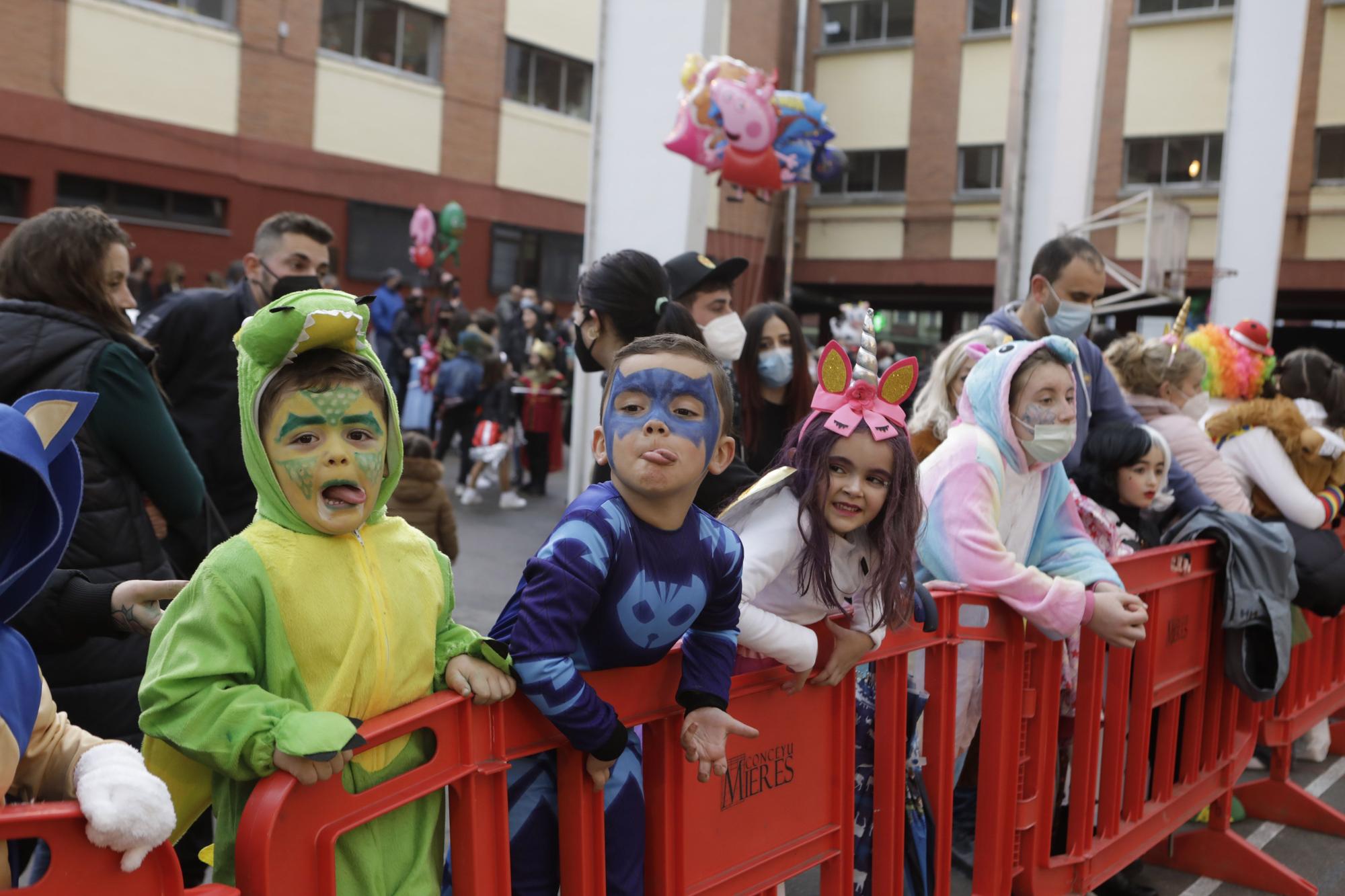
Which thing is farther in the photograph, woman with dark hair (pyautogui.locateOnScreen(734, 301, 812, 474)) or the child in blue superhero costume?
woman with dark hair (pyautogui.locateOnScreen(734, 301, 812, 474))

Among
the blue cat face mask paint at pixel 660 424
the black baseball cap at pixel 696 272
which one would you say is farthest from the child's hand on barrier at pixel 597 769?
the black baseball cap at pixel 696 272

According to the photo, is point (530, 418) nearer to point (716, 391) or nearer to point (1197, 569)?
point (1197, 569)

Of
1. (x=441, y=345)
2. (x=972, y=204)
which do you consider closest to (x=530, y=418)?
(x=441, y=345)

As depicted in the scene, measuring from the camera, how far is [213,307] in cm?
385

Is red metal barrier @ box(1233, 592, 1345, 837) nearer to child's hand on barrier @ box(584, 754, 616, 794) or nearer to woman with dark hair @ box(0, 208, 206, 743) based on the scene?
child's hand on barrier @ box(584, 754, 616, 794)

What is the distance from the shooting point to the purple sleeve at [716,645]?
7.57 ft

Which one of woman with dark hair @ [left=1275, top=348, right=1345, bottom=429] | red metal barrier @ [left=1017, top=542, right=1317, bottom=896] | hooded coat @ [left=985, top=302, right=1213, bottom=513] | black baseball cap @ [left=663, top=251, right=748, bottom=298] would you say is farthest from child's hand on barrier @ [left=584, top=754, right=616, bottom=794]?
woman with dark hair @ [left=1275, top=348, right=1345, bottom=429]

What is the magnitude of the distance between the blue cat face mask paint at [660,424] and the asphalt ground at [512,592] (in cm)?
228

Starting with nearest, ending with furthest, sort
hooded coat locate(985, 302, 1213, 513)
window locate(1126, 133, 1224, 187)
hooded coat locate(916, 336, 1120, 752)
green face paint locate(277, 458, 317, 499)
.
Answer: green face paint locate(277, 458, 317, 499)
hooded coat locate(916, 336, 1120, 752)
hooded coat locate(985, 302, 1213, 513)
window locate(1126, 133, 1224, 187)

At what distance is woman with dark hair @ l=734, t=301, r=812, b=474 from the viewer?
14.6ft

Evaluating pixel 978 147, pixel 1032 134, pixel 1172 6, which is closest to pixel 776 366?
pixel 1032 134

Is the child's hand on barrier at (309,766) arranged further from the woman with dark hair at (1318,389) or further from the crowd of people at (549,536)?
the woman with dark hair at (1318,389)

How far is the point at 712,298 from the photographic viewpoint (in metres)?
4.13

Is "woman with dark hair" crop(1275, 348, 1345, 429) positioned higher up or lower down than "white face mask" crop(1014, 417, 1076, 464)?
higher up
